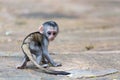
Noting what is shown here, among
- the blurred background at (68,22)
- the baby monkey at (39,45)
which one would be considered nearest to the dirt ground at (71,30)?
the blurred background at (68,22)

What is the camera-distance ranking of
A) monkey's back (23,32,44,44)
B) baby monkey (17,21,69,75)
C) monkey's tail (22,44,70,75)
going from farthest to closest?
monkey's back (23,32,44,44) < baby monkey (17,21,69,75) < monkey's tail (22,44,70,75)

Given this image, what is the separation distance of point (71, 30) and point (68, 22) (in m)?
2.51

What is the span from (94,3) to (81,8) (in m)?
2.26

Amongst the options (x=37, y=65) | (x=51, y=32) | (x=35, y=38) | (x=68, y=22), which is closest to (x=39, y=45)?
(x=35, y=38)

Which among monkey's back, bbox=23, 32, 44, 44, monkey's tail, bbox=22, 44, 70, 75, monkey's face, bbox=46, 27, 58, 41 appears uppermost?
monkey's face, bbox=46, 27, 58, 41

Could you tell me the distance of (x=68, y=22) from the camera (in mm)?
18844

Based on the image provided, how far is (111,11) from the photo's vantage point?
75.0 ft

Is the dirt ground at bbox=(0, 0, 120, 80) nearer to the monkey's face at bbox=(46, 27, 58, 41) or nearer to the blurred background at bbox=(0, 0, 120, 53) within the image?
the blurred background at bbox=(0, 0, 120, 53)

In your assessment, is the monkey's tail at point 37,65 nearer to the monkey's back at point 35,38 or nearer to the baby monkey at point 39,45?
the baby monkey at point 39,45

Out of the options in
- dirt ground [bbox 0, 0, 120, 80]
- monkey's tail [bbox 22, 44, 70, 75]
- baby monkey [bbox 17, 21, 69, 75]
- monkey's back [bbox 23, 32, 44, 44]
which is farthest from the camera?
dirt ground [bbox 0, 0, 120, 80]

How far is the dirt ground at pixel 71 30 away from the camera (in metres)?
8.73

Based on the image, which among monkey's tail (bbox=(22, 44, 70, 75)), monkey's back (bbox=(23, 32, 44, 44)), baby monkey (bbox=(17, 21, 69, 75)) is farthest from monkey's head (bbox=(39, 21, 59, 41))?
monkey's tail (bbox=(22, 44, 70, 75))

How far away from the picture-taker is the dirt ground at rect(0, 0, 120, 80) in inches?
344

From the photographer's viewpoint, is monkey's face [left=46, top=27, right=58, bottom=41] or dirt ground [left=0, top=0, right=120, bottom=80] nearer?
monkey's face [left=46, top=27, right=58, bottom=41]
